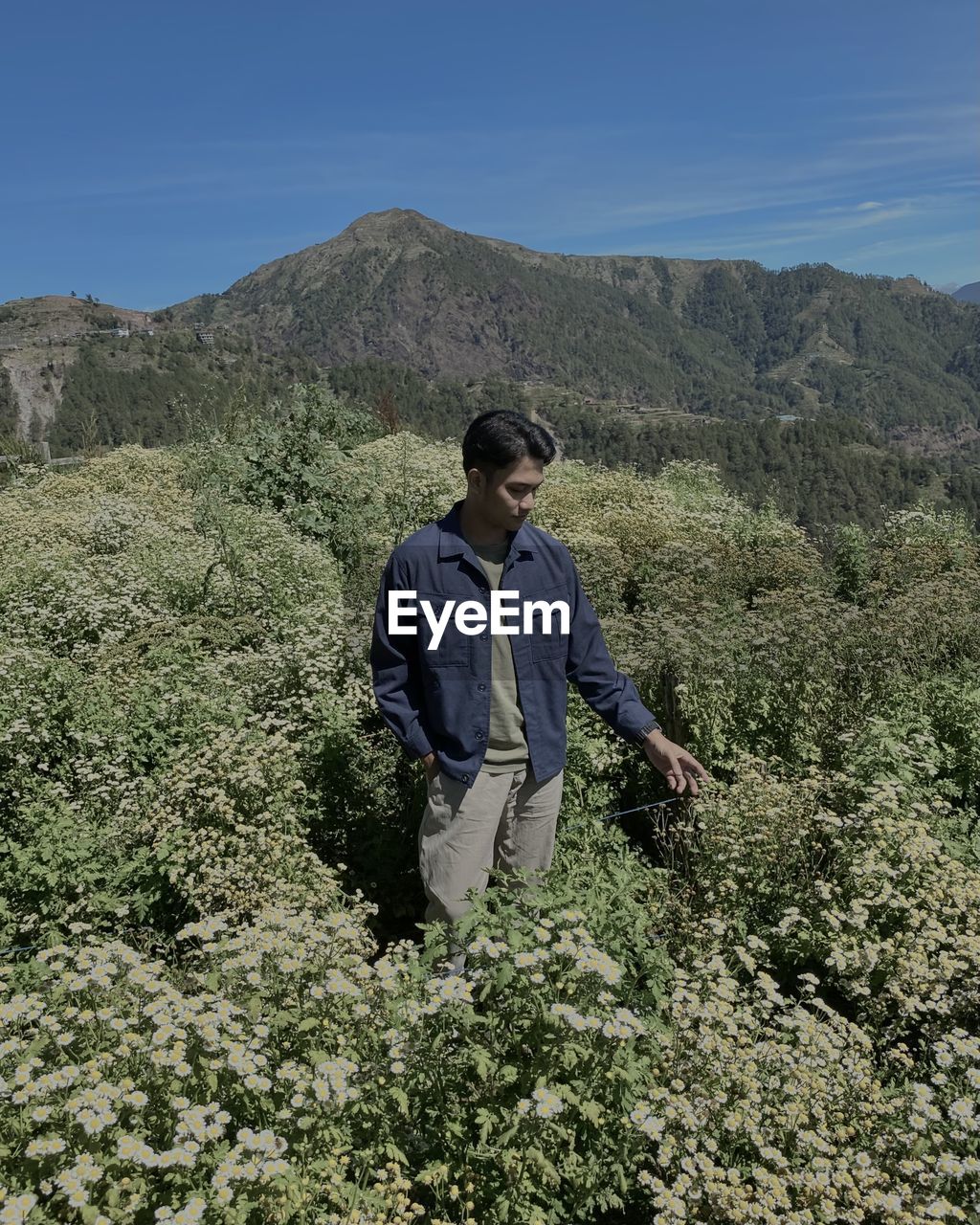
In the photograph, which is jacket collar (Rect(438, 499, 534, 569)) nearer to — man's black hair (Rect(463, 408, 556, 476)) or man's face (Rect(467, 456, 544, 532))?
man's face (Rect(467, 456, 544, 532))

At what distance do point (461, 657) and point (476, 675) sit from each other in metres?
0.08

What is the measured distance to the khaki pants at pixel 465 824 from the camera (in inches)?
115

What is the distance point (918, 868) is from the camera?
345 centimetres

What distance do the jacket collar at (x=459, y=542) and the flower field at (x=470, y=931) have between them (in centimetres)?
112

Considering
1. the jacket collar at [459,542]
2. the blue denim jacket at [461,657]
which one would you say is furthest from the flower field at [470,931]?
the jacket collar at [459,542]

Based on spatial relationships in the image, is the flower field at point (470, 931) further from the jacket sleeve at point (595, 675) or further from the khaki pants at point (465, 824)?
the jacket sleeve at point (595, 675)

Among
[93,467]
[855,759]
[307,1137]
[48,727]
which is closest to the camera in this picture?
[307,1137]

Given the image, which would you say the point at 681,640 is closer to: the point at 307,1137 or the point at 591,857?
the point at 591,857

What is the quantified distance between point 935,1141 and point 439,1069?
1321mm

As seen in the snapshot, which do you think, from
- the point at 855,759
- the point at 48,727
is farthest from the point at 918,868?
the point at 48,727


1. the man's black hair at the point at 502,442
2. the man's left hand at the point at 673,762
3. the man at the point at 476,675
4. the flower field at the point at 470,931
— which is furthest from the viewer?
the man's left hand at the point at 673,762

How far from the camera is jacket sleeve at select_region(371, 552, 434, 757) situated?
291 centimetres

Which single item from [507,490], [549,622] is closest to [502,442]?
[507,490]

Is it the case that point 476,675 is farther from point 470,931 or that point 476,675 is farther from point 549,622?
point 470,931
